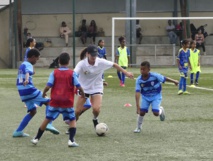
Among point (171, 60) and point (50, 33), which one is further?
point (50, 33)

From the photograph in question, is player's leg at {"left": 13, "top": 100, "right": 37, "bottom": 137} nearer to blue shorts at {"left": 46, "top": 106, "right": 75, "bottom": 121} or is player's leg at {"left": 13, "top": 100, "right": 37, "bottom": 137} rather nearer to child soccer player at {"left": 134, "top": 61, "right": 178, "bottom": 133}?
blue shorts at {"left": 46, "top": 106, "right": 75, "bottom": 121}

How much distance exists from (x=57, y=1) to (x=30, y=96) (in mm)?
34244

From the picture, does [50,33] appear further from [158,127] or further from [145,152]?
[145,152]

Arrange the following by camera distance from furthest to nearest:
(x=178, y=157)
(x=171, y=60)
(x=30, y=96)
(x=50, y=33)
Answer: (x=50, y=33), (x=171, y=60), (x=30, y=96), (x=178, y=157)

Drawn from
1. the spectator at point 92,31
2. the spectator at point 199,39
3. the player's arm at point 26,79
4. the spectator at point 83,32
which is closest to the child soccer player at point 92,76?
the player's arm at point 26,79

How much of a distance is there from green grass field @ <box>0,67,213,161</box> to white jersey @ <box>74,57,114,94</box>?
2.67 ft

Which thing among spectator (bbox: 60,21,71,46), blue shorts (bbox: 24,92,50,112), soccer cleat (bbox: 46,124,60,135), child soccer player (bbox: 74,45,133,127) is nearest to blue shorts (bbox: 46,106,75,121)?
blue shorts (bbox: 24,92,50,112)

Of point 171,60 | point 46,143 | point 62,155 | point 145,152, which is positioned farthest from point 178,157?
point 171,60

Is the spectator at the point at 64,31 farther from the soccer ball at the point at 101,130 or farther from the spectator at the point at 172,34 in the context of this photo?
the soccer ball at the point at 101,130

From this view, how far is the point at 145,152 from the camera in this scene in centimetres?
969

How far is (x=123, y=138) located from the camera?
36.6 ft

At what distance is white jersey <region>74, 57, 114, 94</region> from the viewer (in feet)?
38.8

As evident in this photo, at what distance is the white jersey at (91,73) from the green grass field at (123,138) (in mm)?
815

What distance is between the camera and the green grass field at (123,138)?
9.44m
